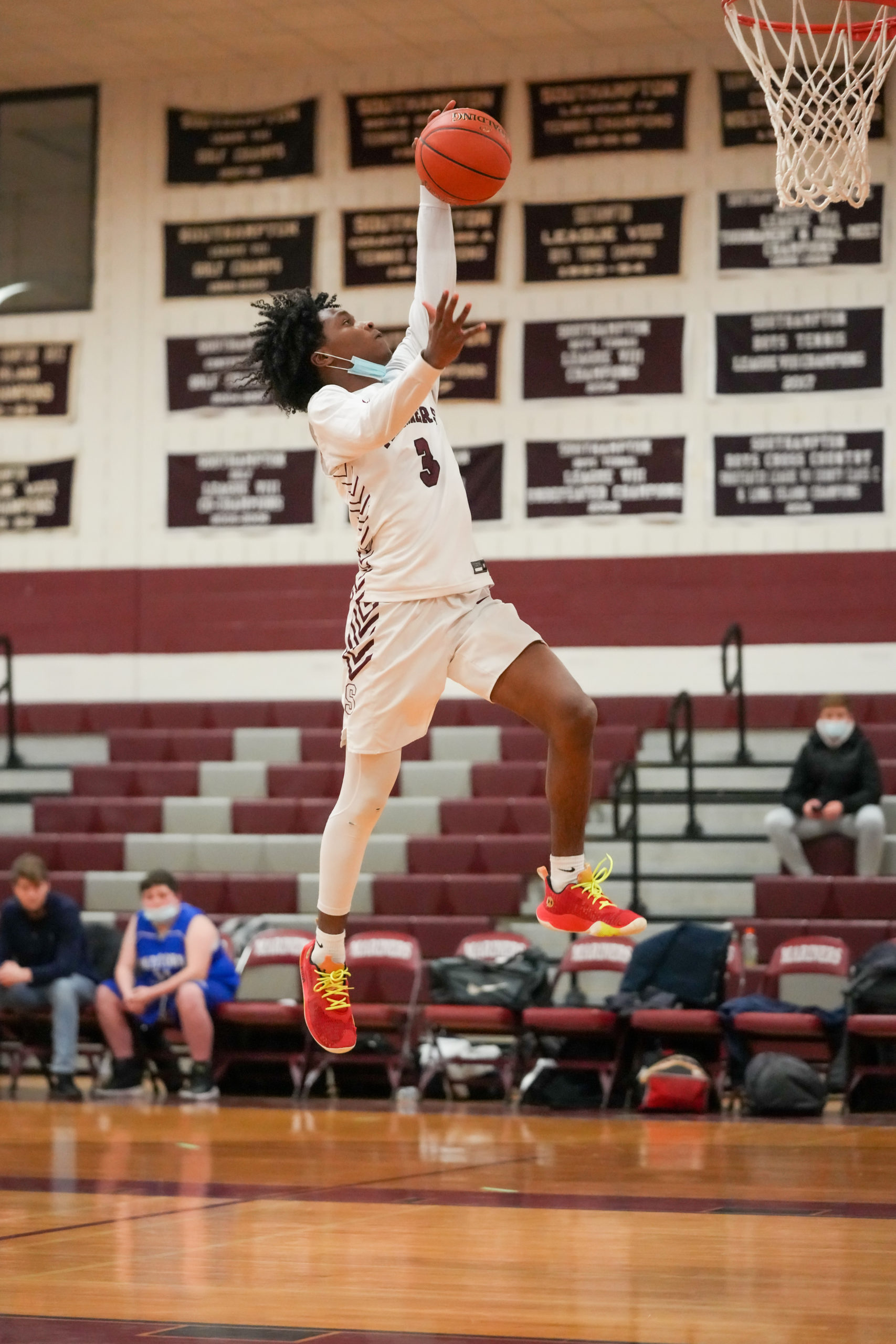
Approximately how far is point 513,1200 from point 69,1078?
4326 millimetres

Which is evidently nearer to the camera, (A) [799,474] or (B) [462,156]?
(B) [462,156]

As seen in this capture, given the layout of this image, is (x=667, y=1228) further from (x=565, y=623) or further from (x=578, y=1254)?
(x=565, y=623)

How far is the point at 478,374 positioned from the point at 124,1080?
218 inches

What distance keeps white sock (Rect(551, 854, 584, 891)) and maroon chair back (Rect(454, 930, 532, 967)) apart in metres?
4.54

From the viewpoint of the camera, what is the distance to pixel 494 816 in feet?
35.9

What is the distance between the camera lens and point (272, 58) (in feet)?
42.3

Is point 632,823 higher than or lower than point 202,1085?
higher

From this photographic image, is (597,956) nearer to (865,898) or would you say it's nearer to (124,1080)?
(865,898)

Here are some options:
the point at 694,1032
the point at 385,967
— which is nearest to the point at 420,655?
the point at 694,1032

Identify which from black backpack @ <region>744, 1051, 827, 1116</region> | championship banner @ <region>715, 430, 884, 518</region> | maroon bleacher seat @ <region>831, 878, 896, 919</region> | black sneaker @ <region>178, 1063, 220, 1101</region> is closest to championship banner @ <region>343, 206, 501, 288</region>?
championship banner @ <region>715, 430, 884, 518</region>

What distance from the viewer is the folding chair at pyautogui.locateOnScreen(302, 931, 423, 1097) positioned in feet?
29.9

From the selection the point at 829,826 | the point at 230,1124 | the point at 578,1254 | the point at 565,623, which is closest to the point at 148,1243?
→ the point at 578,1254

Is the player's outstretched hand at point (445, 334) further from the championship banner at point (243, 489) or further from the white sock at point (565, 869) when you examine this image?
the championship banner at point (243, 489)

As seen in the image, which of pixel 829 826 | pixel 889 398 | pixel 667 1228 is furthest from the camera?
pixel 889 398
